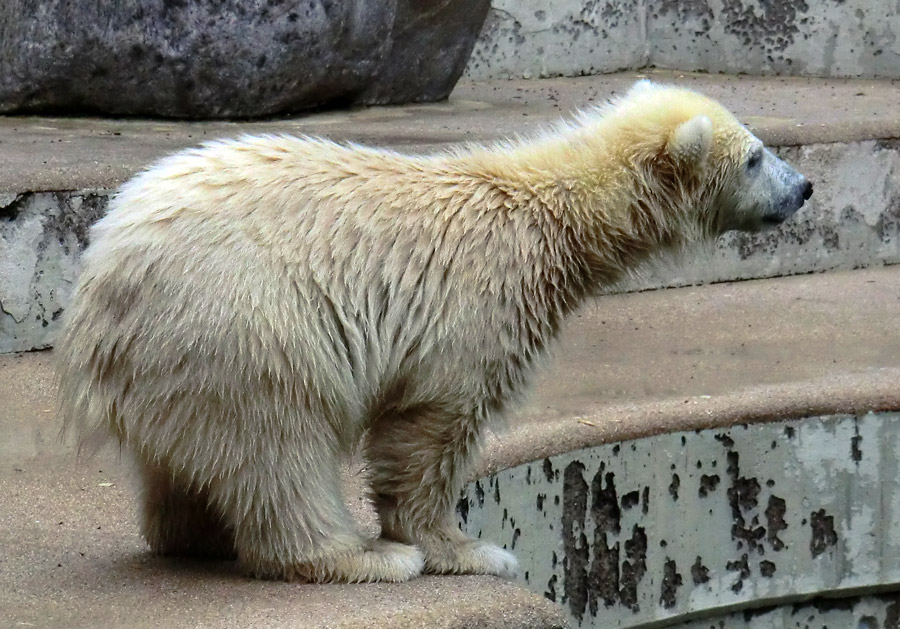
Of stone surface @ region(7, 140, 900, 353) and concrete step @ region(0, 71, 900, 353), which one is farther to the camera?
stone surface @ region(7, 140, 900, 353)

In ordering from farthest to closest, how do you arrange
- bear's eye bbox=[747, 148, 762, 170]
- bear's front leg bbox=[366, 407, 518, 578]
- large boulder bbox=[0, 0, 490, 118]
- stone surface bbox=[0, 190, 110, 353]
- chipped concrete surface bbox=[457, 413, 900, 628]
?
1. large boulder bbox=[0, 0, 490, 118]
2. stone surface bbox=[0, 190, 110, 353]
3. chipped concrete surface bbox=[457, 413, 900, 628]
4. bear's eye bbox=[747, 148, 762, 170]
5. bear's front leg bbox=[366, 407, 518, 578]

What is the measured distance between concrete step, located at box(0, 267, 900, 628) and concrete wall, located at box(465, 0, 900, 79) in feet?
9.87

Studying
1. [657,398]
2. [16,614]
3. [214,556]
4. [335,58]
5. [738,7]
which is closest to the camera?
[16,614]

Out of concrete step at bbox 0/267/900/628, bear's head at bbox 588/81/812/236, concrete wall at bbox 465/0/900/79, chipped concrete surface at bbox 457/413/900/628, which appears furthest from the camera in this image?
concrete wall at bbox 465/0/900/79

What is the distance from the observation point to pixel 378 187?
241 cm

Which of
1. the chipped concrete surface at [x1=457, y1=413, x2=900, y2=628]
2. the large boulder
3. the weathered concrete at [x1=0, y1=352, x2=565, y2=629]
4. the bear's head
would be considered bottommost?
the chipped concrete surface at [x1=457, y1=413, x2=900, y2=628]

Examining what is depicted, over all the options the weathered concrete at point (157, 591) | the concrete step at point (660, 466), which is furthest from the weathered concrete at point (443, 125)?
the weathered concrete at point (157, 591)

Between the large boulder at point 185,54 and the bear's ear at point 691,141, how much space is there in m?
2.86

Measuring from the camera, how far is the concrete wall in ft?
23.3

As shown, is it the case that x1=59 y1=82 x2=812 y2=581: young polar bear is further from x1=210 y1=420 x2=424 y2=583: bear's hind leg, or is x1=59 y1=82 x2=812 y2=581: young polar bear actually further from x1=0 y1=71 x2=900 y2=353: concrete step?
x1=0 y1=71 x2=900 y2=353: concrete step

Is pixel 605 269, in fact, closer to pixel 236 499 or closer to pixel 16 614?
pixel 236 499

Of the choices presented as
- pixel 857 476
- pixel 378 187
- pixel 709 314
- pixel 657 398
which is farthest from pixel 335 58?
pixel 378 187

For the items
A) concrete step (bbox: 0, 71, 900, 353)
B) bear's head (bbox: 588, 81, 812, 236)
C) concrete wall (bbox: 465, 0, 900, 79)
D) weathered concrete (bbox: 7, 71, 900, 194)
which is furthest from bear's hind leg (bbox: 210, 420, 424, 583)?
concrete wall (bbox: 465, 0, 900, 79)

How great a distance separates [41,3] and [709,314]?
267 centimetres
